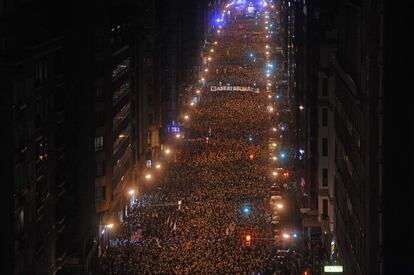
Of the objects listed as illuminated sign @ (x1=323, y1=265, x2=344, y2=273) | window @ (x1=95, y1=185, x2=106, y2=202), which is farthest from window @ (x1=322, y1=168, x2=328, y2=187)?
illuminated sign @ (x1=323, y1=265, x2=344, y2=273)

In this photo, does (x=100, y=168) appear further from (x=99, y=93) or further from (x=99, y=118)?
(x=99, y=93)

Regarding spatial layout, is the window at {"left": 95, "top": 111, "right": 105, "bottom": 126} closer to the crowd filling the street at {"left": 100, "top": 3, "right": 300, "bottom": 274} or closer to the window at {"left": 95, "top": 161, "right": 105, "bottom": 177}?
the window at {"left": 95, "top": 161, "right": 105, "bottom": 177}

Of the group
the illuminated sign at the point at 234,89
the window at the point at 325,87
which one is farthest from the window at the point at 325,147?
the illuminated sign at the point at 234,89

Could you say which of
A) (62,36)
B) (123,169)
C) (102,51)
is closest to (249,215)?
(123,169)

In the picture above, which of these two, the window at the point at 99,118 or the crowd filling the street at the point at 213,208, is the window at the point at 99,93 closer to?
the window at the point at 99,118

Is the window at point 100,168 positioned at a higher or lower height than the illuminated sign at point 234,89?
higher

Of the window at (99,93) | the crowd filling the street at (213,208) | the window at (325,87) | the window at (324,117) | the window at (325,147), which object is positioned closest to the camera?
the crowd filling the street at (213,208)

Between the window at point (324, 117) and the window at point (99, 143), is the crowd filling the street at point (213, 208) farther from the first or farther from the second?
the window at point (324, 117)

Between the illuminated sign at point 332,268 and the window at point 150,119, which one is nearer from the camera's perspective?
the illuminated sign at point 332,268

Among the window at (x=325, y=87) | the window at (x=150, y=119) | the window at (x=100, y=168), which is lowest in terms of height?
the window at (x=150, y=119)

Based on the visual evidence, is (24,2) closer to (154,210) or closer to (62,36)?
(62,36)

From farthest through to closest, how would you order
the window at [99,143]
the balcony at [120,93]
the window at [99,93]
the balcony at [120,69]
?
the balcony at [120,69] < the balcony at [120,93] < the window at [99,143] < the window at [99,93]
